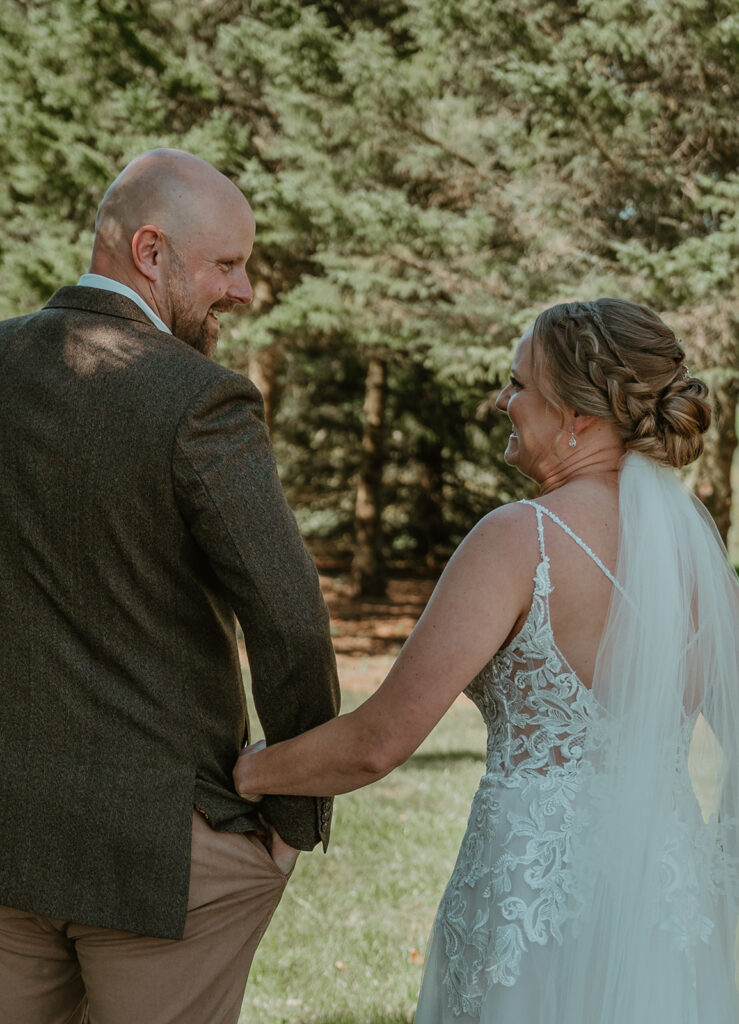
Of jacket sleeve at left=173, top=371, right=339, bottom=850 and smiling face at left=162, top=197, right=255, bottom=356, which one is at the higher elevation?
smiling face at left=162, top=197, right=255, bottom=356

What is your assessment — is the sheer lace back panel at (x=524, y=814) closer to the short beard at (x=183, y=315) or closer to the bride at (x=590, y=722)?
the bride at (x=590, y=722)

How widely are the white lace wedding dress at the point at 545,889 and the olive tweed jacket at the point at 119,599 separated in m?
0.57

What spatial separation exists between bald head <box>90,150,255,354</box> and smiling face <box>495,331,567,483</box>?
69cm

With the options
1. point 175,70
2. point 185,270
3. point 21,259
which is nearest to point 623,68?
point 175,70

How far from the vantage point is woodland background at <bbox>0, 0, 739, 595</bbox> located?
360 inches

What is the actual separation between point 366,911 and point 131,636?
11.4ft

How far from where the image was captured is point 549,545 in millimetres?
2137

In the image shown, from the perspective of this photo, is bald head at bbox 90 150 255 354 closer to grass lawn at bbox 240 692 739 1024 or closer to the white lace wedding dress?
the white lace wedding dress

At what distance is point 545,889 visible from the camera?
2215 millimetres

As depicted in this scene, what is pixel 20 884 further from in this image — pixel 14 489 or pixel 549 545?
pixel 549 545

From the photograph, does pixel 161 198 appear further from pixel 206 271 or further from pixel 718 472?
pixel 718 472

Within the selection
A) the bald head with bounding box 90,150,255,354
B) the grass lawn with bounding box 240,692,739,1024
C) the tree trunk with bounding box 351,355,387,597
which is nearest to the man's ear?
the bald head with bounding box 90,150,255,354

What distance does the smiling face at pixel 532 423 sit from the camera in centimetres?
233

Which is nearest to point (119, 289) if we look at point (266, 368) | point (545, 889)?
point (545, 889)
